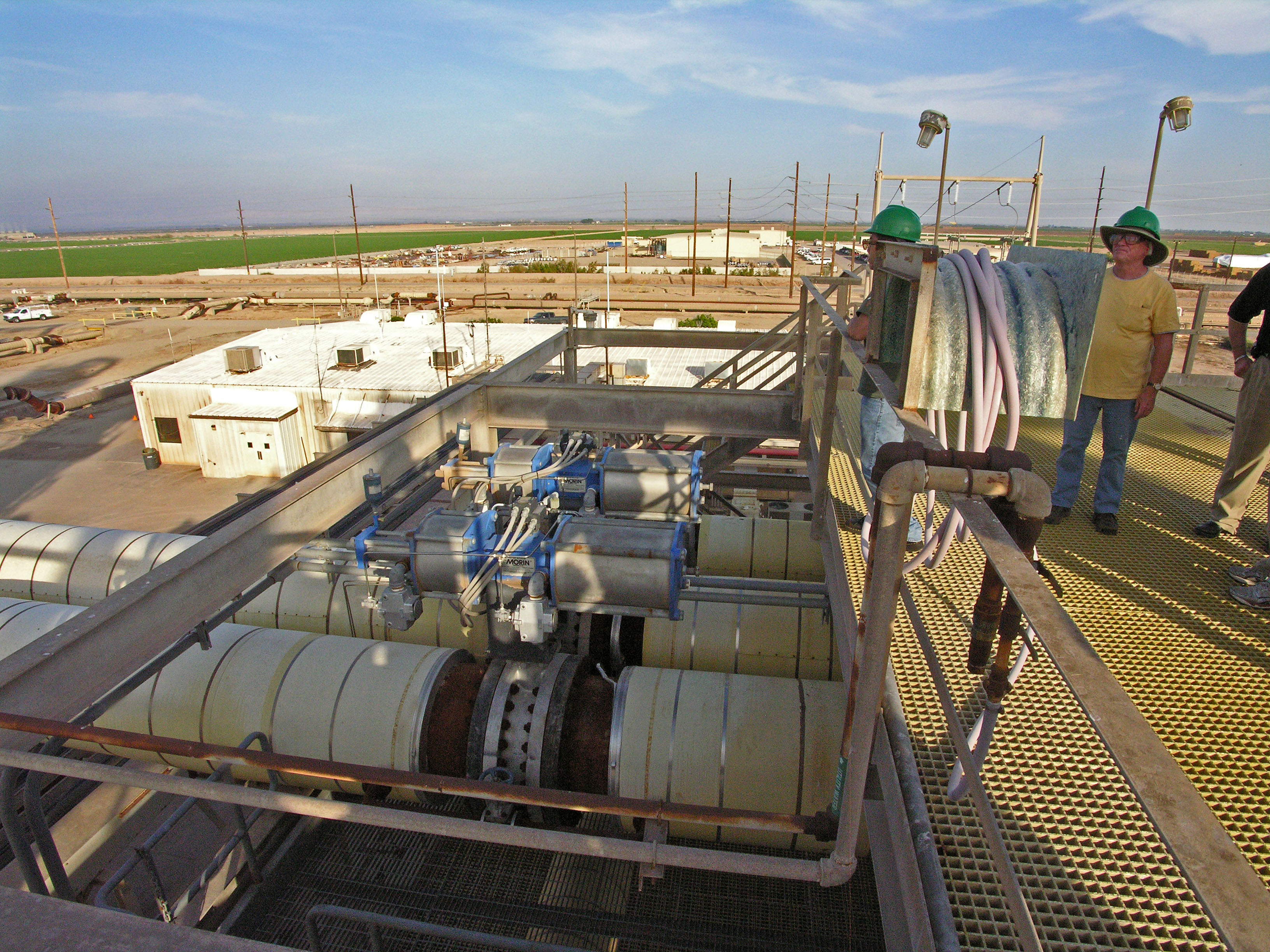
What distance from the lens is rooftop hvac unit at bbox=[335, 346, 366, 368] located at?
25234 mm

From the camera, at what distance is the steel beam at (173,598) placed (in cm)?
277

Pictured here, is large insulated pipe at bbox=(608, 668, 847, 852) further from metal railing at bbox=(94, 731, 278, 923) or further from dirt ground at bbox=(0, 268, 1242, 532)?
dirt ground at bbox=(0, 268, 1242, 532)

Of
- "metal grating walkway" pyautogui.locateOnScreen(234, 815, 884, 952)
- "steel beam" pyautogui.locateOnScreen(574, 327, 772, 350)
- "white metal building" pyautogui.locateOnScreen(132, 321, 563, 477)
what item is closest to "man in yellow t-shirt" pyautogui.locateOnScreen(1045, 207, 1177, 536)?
"metal grating walkway" pyautogui.locateOnScreen(234, 815, 884, 952)

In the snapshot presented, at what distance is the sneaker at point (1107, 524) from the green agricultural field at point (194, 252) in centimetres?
10640

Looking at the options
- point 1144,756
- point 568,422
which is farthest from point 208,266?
point 1144,756

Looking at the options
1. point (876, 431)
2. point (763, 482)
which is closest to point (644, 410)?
Result: point (876, 431)

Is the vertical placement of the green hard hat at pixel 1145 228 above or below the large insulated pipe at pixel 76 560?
above

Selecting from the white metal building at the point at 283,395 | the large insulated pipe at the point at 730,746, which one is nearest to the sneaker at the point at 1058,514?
the large insulated pipe at the point at 730,746

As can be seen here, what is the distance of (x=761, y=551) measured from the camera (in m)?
7.51

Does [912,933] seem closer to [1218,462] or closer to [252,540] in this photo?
[252,540]

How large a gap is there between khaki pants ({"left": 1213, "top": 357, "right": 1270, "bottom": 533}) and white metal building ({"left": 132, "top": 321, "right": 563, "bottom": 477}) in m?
19.9

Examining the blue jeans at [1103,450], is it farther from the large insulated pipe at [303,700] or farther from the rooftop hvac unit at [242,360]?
the rooftop hvac unit at [242,360]

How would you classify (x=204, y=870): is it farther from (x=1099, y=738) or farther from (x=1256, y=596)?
(x=1256, y=596)

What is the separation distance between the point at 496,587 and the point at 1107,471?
176 inches
